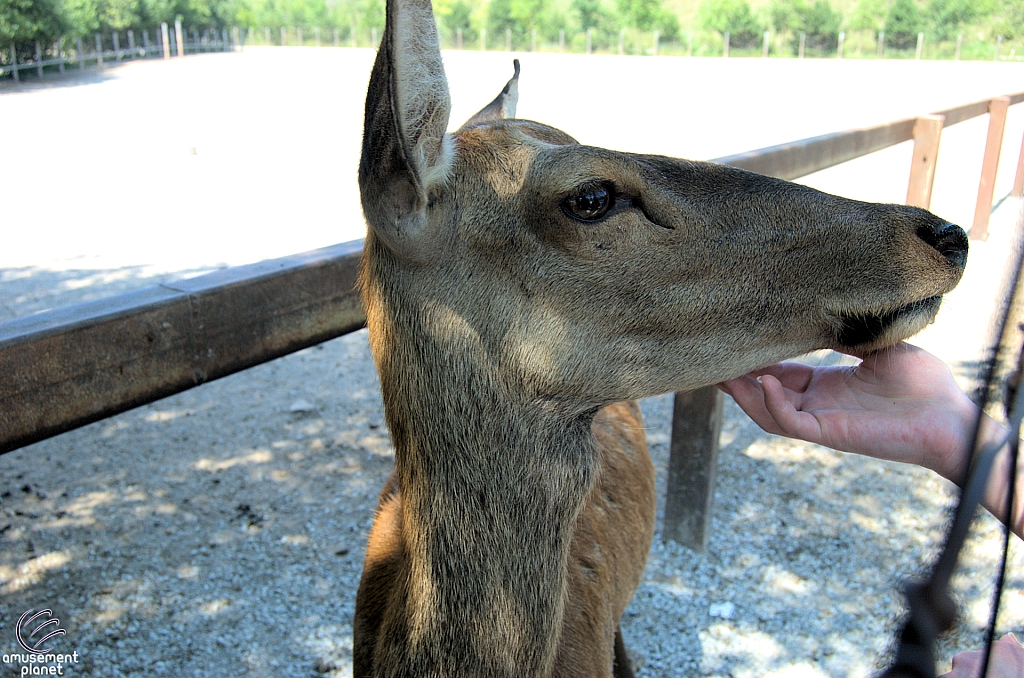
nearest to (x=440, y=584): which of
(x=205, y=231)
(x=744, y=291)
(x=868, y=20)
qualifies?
(x=744, y=291)

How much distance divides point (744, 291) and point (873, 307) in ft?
0.86

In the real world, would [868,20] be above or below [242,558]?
above

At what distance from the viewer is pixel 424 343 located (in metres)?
1.87

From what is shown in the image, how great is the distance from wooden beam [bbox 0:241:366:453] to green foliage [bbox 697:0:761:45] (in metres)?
57.9

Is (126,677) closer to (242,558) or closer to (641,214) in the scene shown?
(242,558)

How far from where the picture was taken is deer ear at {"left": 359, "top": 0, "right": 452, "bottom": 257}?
4.96 ft

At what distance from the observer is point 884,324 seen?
173cm

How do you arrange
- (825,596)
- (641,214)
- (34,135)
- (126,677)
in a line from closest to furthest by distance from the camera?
1. (641,214)
2. (126,677)
3. (825,596)
4. (34,135)

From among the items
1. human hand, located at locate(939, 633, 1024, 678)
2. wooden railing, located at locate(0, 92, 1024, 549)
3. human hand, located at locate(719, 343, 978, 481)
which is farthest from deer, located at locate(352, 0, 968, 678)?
human hand, located at locate(939, 633, 1024, 678)

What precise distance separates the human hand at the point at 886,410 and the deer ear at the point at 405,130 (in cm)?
92

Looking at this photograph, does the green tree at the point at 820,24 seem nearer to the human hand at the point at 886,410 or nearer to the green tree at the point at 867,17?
the green tree at the point at 867,17

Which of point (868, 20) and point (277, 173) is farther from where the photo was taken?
point (868, 20)

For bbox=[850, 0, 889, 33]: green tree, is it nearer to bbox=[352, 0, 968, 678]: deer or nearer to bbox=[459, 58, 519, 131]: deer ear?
bbox=[459, 58, 519, 131]: deer ear

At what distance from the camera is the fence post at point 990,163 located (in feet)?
28.3
